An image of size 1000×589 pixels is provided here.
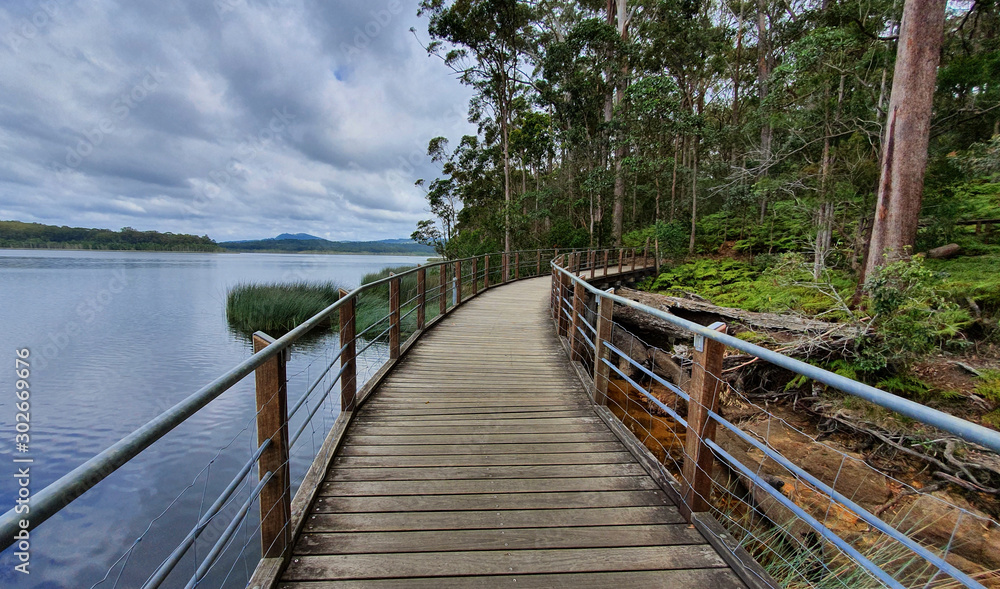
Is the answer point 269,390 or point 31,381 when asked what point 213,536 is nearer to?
point 269,390

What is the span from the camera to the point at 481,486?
7.64 feet

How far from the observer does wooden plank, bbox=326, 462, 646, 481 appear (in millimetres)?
2406

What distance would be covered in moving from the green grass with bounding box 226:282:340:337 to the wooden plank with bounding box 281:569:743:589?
10024 millimetres

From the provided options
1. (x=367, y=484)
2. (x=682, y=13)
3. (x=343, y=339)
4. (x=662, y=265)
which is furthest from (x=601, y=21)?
(x=367, y=484)

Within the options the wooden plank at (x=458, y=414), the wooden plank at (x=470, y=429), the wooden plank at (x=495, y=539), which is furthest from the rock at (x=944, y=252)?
the wooden plank at (x=495, y=539)

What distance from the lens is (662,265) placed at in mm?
15961

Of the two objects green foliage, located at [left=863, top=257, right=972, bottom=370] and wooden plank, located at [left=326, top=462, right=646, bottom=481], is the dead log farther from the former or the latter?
wooden plank, located at [left=326, top=462, right=646, bottom=481]

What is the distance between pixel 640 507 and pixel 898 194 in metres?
6.69

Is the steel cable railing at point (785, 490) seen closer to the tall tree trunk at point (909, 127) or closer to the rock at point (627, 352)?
the rock at point (627, 352)

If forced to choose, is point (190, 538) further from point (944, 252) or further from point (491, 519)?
point (944, 252)

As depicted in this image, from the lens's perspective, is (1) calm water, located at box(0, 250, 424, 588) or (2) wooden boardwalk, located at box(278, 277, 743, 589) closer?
(2) wooden boardwalk, located at box(278, 277, 743, 589)

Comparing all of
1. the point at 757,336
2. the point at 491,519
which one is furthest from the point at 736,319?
the point at 491,519

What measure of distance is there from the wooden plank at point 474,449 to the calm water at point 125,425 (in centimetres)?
69

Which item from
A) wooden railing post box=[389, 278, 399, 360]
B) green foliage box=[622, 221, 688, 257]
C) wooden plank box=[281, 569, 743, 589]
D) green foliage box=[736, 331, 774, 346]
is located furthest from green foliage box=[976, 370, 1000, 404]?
green foliage box=[622, 221, 688, 257]
